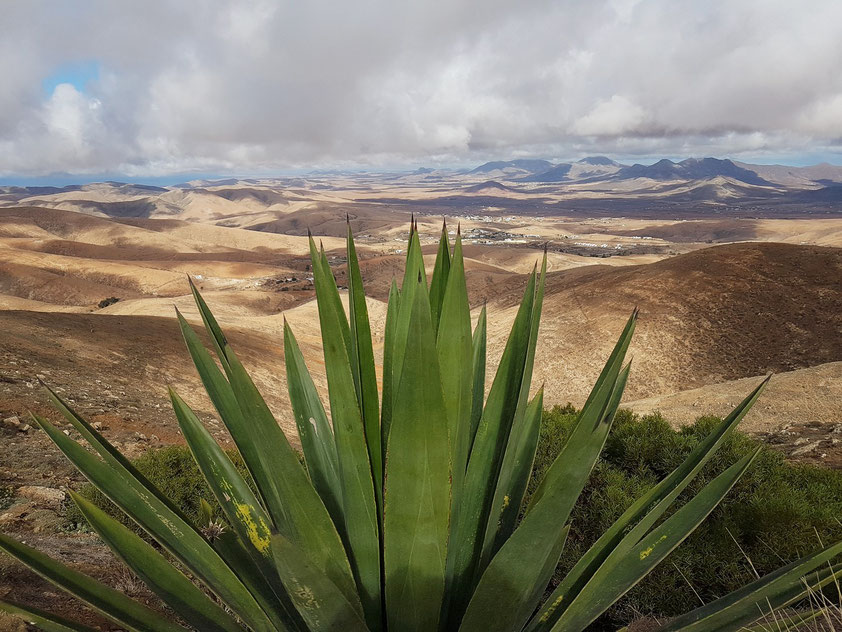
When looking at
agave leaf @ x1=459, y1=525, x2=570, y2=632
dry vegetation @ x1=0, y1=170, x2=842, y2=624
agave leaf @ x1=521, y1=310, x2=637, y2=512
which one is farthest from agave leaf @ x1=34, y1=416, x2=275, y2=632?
dry vegetation @ x1=0, y1=170, x2=842, y2=624

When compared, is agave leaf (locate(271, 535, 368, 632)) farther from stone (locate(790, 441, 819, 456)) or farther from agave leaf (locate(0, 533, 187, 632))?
stone (locate(790, 441, 819, 456))

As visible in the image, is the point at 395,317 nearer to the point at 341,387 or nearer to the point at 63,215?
the point at 341,387

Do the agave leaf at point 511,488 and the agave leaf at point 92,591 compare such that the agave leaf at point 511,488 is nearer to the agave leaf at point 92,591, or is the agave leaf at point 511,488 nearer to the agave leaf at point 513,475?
the agave leaf at point 513,475

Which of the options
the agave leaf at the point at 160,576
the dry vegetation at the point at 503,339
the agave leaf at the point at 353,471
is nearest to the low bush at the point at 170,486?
the dry vegetation at the point at 503,339

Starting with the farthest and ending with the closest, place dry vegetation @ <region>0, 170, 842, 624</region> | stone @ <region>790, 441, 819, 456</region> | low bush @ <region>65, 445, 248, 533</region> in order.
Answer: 1. dry vegetation @ <region>0, 170, 842, 624</region>
2. stone @ <region>790, 441, 819, 456</region>
3. low bush @ <region>65, 445, 248, 533</region>

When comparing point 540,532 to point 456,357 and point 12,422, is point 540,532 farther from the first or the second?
point 12,422
